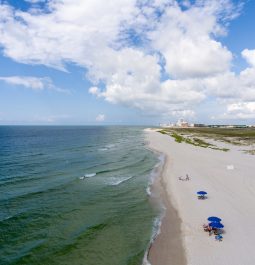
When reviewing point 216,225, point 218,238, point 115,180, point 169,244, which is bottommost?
point 169,244

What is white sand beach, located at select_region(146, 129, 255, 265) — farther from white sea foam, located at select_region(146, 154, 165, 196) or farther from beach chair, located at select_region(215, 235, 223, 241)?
white sea foam, located at select_region(146, 154, 165, 196)

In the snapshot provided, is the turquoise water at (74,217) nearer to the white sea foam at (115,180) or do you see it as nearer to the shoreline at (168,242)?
the white sea foam at (115,180)

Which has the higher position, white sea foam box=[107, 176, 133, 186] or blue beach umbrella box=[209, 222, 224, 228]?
blue beach umbrella box=[209, 222, 224, 228]

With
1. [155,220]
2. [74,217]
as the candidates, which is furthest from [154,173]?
[74,217]

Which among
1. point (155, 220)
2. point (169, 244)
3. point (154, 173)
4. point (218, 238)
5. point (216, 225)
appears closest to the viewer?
point (169, 244)

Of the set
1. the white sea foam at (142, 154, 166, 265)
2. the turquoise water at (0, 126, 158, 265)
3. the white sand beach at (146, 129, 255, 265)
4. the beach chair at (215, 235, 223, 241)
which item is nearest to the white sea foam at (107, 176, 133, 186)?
the turquoise water at (0, 126, 158, 265)

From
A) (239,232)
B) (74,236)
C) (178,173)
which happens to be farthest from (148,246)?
(178,173)

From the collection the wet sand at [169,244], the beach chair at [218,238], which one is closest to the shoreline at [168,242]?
the wet sand at [169,244]

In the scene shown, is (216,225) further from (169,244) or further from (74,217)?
(74,217)
